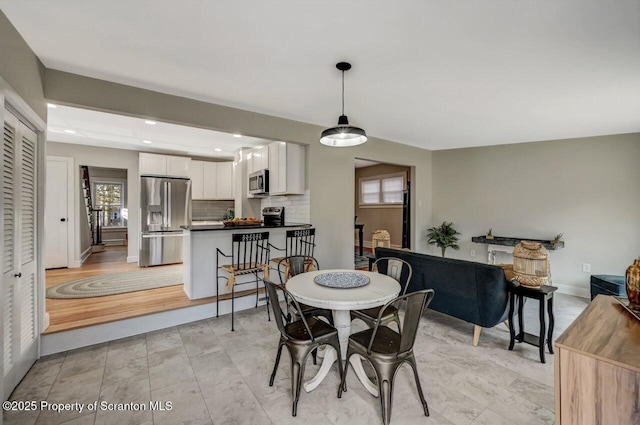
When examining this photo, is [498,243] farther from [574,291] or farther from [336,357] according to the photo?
[336,357]

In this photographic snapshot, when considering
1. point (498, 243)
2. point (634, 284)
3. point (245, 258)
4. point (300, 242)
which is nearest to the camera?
point (634, 284)

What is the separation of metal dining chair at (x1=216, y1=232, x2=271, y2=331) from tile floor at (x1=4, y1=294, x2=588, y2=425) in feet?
2.06

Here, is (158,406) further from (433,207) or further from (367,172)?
(367,172)

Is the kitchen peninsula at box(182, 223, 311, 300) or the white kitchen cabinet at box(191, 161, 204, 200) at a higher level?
the white kitchen cabinet at box(191, 161, 204, 200)

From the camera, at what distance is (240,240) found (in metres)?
3.42

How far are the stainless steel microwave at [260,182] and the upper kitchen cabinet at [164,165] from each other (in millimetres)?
1802

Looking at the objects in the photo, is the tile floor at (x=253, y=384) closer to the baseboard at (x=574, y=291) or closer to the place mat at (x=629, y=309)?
the place mat at (x=629, y=309)

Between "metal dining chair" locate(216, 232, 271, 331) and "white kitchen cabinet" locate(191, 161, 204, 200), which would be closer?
"metal dining chair" locate(216, 232, 271, 331)

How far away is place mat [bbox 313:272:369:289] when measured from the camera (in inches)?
86.0

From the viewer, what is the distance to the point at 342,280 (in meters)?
2.32

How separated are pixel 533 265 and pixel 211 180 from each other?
607 cm

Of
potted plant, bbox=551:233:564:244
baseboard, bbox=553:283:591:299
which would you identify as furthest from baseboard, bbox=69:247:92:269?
baseboard, bbox=553:283:591:299

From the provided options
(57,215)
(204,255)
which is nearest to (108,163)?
(57,215)

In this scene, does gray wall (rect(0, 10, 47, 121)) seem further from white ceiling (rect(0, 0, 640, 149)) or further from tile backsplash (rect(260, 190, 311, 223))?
tile backsplash (rect(260, 190, 311, 223))
